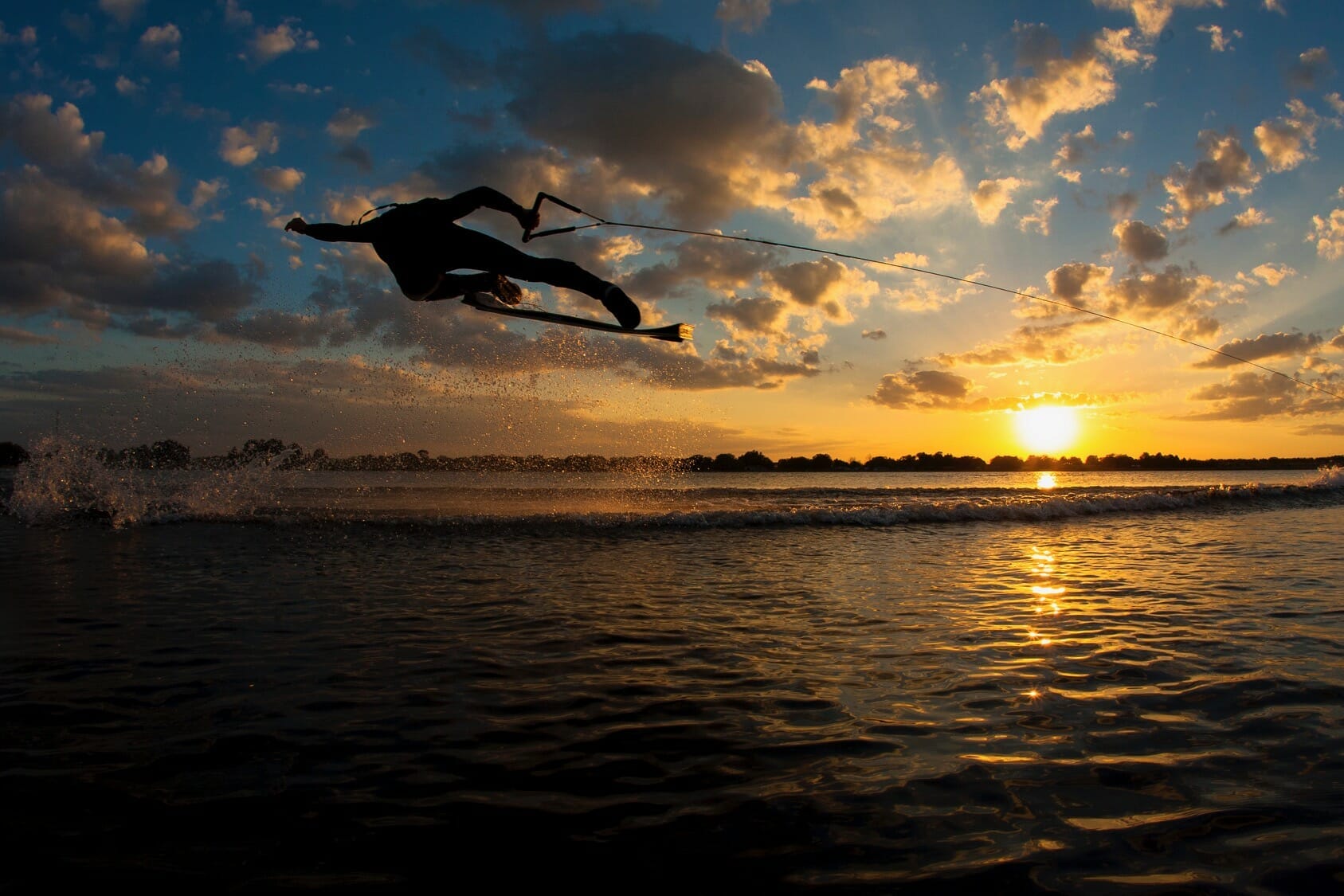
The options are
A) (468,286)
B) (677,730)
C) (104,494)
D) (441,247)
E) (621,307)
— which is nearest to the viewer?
(677,730)

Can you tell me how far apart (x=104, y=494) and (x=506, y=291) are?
2077 centimetres

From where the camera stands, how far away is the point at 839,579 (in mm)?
12023

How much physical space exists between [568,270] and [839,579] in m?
6.85

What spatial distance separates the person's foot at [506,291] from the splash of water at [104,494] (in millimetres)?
17174

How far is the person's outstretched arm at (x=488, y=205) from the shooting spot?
794cm

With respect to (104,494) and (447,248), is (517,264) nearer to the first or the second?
(447,248)

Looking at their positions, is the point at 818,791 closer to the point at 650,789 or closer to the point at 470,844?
the point at 650,789

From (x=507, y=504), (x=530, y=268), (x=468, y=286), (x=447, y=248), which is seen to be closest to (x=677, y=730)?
(x=530, y=268)

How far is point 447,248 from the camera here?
8.14 metres

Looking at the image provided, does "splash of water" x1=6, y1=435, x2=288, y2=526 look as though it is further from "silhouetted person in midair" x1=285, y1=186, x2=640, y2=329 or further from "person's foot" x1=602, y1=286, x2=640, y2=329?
"person's foot" x1=602, y1=286, x2=640, y2=329

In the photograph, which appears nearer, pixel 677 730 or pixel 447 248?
pixel 677 730

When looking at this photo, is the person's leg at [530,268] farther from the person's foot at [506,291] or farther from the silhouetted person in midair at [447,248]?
the person's foot at [506,291]

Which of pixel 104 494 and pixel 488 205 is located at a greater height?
pixel 488 205

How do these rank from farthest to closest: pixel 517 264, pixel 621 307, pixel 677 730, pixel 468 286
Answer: pixel 468 286 → pixel 621 307 → pixel 517 264 → pixel 677 730
